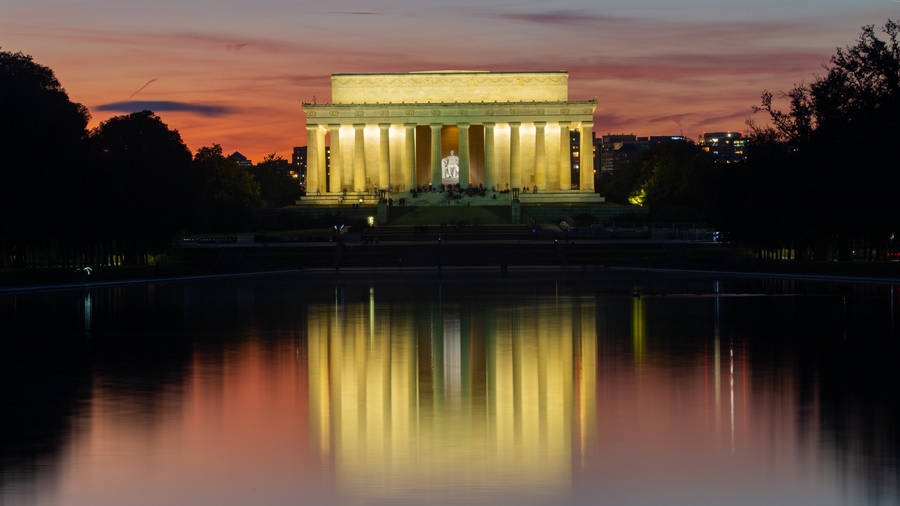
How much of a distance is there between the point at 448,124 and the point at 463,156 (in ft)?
13.9

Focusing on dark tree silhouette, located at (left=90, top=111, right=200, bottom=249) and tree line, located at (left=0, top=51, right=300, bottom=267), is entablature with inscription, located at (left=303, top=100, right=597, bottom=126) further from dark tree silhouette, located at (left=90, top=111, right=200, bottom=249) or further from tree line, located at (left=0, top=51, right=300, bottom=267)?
dark tree silhouette, located at (left=90, top=111, right=200, bottom=249)

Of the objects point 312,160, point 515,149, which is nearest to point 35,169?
point 312,160

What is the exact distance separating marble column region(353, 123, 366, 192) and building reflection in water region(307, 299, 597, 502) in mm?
104535

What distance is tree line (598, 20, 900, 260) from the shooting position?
2276 inches

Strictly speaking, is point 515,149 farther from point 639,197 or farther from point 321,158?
point 321,158

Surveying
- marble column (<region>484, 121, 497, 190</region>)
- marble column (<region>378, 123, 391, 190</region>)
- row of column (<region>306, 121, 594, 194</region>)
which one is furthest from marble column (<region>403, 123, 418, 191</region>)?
marble column (<region>484, 121, 497, 190</region>)

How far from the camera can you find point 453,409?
16625mm

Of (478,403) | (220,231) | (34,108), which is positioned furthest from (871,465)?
(220,231)

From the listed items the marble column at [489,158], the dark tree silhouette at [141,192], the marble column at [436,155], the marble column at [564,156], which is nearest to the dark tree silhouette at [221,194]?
the dark tree silhouette at [141,192]

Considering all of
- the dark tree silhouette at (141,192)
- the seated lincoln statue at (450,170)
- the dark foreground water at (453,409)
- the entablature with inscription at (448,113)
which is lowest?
the dark foreground water at (453,409)

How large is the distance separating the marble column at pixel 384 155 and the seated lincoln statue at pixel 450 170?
1141cm

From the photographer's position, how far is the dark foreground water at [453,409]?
38.7 ft

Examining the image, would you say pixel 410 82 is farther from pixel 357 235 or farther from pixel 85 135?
pixel 85 135

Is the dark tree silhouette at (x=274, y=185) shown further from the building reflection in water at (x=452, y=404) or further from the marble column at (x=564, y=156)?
the building reflection in water at (x=452, y=404)
